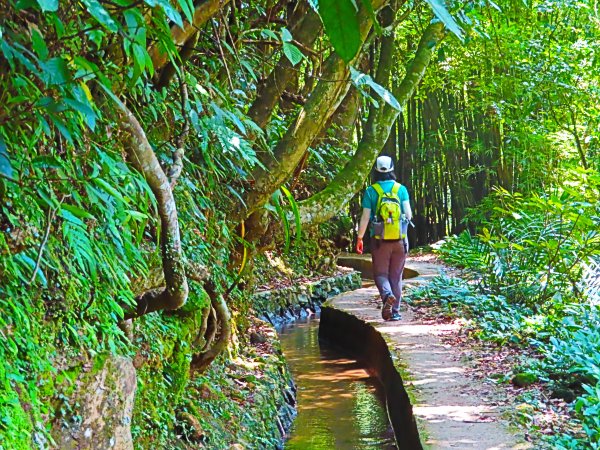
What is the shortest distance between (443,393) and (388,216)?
2.22m

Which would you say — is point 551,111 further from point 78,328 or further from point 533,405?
point 78,328

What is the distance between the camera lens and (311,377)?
7.00 m

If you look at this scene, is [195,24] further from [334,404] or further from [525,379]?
[334,404]

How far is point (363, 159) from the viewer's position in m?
5.31

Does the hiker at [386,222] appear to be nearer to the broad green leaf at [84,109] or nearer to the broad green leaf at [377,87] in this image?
the broad green leaf at [377,87]

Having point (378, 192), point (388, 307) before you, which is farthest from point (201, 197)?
point (388, 307)

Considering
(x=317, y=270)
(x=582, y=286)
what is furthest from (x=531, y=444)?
(x=317, y=270)

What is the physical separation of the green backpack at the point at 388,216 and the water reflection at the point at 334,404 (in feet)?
4.33

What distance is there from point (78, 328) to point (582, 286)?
5.06 m

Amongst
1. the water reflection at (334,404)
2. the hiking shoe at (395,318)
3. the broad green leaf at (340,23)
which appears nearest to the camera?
the broad green leaf at (340,23)

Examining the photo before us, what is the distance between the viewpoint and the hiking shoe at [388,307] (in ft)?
22.7

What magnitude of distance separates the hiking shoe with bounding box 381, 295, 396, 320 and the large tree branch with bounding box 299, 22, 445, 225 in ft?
6.16

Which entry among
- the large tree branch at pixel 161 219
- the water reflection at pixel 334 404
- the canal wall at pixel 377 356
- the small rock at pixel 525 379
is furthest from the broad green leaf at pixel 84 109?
the water reflection at pixel 334 404

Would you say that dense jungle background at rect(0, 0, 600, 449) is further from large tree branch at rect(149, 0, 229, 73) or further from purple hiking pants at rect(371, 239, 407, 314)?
purple hiking pants at rect(371, 239, 407, 314)
